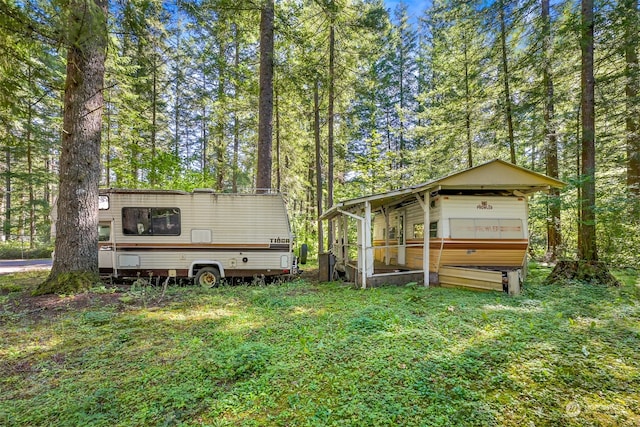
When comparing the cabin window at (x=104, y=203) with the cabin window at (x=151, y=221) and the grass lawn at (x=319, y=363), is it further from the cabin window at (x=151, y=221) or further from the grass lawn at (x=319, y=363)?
the grass lawn at (x=319, y=363)

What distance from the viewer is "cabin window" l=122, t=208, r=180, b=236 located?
315 inches

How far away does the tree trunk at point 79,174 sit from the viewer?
5855mm

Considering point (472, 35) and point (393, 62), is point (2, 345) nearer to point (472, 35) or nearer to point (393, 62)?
point (472, 35)

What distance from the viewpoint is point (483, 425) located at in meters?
2.25

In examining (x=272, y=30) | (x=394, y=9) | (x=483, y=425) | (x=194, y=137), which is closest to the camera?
(x=483, y=425)

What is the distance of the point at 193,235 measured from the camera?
26.4ft

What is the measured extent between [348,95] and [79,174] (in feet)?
36.3

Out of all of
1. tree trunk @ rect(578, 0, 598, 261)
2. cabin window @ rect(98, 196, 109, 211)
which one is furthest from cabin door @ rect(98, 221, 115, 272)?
tree trunk @ rect(578, 0, 598, 261)

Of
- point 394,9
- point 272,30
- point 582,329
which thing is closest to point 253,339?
point 582,329

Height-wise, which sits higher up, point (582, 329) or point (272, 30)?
point (272, 30)

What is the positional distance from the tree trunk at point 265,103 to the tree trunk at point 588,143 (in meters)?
8.16

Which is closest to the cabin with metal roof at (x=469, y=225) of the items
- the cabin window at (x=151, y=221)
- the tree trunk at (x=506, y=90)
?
the tree trunk at (x=506, y=90)

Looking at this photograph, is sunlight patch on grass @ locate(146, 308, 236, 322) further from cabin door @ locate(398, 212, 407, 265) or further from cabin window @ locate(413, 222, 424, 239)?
cabin door @ locate(398, 212, 407, 265)

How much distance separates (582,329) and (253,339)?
4.52m
